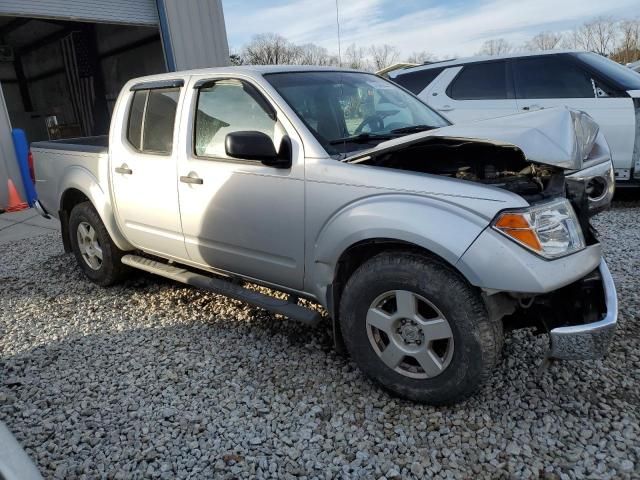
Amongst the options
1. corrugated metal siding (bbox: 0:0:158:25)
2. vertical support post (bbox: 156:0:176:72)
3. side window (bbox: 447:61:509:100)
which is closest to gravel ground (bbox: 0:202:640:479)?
side window (bbox: 447:61:509:100)

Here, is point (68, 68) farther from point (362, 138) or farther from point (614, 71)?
point (362, 138)

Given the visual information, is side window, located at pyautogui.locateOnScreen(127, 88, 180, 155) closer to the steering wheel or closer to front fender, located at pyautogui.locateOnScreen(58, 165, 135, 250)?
front fender, located at pyautogui.locateOnScreen(58, 165, 135, 250)

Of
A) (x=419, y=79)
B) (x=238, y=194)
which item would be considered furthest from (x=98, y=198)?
(x=419, y=79)

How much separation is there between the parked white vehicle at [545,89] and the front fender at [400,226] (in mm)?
3706

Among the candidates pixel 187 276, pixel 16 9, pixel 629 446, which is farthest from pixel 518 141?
pixel 16 9

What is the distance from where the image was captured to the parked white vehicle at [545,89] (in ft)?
18.1

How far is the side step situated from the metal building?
6341mm

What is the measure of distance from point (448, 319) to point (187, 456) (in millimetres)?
1418

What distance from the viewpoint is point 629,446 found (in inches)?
86.8

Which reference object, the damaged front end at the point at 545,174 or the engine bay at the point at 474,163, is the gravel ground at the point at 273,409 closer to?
the damaged front end at the point at 545,174

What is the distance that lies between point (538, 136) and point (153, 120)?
110 inches

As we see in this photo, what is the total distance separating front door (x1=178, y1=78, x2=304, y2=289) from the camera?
2895 mm

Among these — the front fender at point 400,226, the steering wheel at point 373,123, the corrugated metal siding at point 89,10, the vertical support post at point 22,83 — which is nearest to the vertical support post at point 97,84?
the vertical support post at point 22,83

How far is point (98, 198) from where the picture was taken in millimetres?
4219
